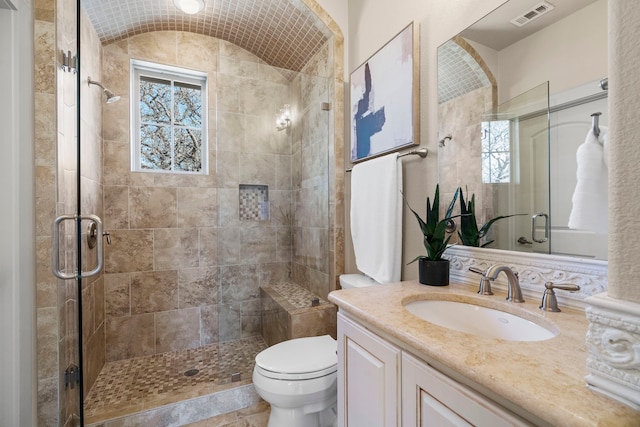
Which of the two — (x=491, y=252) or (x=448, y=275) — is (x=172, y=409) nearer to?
(x=448, y=275)

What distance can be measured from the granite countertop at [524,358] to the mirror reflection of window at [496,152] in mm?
452

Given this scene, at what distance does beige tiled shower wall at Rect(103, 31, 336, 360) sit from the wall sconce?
45 mm

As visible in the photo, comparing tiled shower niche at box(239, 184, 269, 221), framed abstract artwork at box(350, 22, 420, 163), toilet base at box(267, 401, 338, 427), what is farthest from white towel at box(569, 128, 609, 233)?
tiled shower niche at box(239, 184, 269, 221)

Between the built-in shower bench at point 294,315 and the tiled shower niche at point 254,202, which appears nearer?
the built-in shower bench at point 294,315

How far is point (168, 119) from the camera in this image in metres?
2.44

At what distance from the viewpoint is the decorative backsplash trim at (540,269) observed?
0.82 metres

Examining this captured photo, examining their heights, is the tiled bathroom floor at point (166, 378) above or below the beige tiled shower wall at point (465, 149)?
below

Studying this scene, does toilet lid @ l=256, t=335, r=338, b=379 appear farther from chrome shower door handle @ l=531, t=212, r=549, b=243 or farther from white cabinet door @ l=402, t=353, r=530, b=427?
chrome shower door handle @ l=531, t=212, r=549, b=243

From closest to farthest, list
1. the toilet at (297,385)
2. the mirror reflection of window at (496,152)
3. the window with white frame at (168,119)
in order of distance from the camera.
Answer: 1. the mirror reflection of window at (496,152)
2. the toilet at (297,385)
3. the window with white frame at (168,119)

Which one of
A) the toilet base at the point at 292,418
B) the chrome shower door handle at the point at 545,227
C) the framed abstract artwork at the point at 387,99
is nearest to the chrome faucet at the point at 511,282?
the chrome shower door handle at the point at 545,227

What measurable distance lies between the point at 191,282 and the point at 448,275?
6.63 feet

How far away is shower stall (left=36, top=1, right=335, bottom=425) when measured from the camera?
192cm

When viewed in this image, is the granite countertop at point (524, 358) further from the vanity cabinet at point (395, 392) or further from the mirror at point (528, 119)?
the mirror at point (528, 119)

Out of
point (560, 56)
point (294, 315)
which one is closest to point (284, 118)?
point (294, 315)
